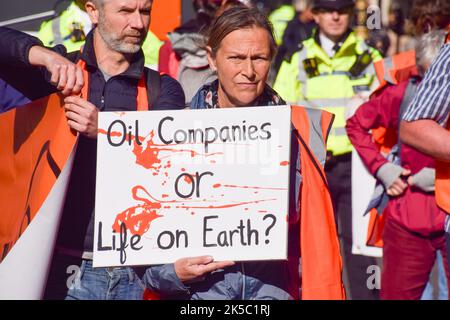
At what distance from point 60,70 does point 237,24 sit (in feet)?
2.38

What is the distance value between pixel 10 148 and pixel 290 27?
590cm

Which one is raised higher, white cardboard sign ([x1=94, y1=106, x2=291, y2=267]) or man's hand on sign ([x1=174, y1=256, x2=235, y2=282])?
white cardboard sign ([x1=94, y1=106, x2=291, y2=267])

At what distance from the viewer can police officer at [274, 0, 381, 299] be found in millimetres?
7953

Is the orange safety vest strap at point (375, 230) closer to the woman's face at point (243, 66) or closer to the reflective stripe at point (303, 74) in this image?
the reflective stripe at point (303, 74)

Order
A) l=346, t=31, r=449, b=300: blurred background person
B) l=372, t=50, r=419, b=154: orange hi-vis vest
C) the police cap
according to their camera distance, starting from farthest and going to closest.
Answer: the police cap, l=372, t=50, r=419, b=154: orange hi-vis vest, l=346, t=31, r=449, b=300: blurred background person

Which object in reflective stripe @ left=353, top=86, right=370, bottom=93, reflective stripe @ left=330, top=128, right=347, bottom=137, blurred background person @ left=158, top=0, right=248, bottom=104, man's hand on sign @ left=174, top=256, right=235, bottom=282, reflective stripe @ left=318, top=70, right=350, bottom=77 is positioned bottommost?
man's hand on sign @ left=174, top=256, right=235, bottom=282

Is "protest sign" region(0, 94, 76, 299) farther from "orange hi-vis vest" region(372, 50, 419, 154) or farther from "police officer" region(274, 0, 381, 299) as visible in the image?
"police officer" region(274, 0, 381, 299)

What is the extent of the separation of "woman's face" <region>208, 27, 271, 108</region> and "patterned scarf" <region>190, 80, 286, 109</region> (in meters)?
0.03

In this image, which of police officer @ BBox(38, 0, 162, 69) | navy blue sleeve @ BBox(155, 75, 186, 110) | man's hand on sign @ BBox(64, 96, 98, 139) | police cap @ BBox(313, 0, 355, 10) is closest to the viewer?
man's hand on sign @ BBox(64, 96, 98, 139)

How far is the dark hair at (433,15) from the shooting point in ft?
23.1

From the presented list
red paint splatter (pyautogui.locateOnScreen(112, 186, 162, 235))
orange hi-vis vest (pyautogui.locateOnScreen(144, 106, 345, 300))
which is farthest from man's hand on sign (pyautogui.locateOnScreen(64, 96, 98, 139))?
orange hi-vis vest (pyautogui.locateOnScreen(144, 106, 345, 300))

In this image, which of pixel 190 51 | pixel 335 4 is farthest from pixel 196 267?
pixel 335 4

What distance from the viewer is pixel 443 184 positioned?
15.4 ft
